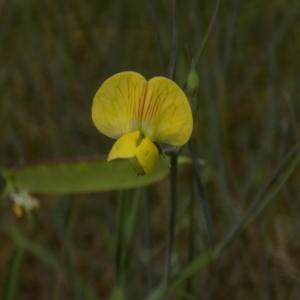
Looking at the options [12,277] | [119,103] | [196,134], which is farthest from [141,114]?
[196,134]

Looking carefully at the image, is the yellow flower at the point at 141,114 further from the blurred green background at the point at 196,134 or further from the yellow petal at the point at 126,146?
the blurred green background at the point at 196,134

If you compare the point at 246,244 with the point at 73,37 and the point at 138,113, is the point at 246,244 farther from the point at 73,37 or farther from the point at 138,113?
the point at 73,37

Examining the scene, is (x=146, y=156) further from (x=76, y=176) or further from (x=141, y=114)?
(x=76, y=176)

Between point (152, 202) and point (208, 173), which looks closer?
point (208, 173)

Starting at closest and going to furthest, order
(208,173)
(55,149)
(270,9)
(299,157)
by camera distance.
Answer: (299,157) → (208,173) → (55,149) → (270,9)

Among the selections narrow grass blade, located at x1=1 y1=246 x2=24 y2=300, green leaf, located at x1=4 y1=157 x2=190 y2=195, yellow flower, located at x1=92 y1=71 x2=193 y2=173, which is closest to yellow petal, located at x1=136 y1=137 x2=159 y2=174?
yellow flower, located at x1=92 y1=71 x2=193 y2=173

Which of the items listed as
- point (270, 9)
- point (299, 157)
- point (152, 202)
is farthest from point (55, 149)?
point (299, 157)

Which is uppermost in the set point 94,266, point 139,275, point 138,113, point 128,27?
point 138,113
